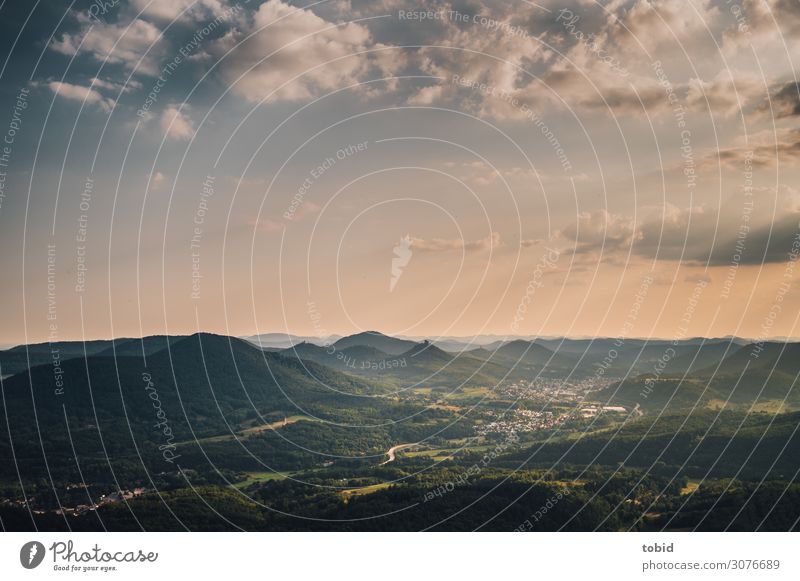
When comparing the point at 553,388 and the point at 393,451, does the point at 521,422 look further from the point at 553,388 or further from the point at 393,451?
the point at 553,388

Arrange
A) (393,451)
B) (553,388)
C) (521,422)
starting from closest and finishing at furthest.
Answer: (393,451)
(521,422)
(553,388)

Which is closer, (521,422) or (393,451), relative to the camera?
(393,451)

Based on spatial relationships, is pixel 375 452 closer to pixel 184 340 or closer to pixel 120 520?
pixel 120 520

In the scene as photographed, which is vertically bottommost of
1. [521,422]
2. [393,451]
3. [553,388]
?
[393,451]

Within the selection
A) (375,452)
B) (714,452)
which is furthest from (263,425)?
(714,452)

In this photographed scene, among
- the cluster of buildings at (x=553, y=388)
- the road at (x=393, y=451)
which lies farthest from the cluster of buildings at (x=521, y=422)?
the cluster of buildings at (x=553, y=388)

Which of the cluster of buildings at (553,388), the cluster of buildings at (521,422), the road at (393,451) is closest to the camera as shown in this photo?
the road at (393,451)

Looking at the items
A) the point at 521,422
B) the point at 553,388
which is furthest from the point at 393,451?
the point at 553,388

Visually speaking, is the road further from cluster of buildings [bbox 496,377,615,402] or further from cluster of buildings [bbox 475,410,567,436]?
cluster of buildings [bbox 496,377,615,402]

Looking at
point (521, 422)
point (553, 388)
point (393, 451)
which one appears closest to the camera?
point (393, 451)

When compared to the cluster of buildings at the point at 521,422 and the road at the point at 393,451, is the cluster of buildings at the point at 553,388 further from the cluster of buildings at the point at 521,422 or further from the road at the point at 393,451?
the road at the point at 393,451

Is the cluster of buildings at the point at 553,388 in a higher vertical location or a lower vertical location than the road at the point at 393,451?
higher

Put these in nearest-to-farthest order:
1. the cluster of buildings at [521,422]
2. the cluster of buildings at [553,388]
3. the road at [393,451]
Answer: the road at [393,451] < the cluster of buildings at [521,422] < the cluster of buildings at [553,388]
